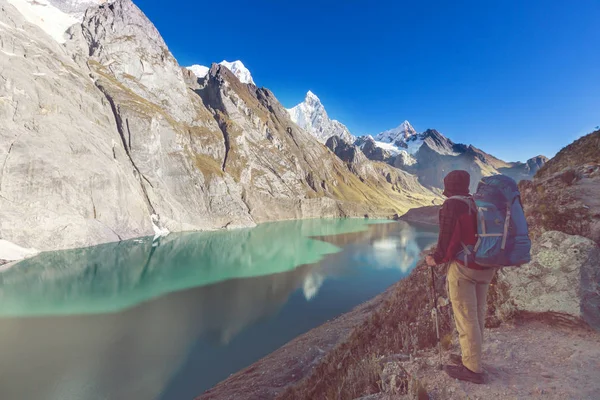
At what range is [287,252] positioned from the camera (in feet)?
160

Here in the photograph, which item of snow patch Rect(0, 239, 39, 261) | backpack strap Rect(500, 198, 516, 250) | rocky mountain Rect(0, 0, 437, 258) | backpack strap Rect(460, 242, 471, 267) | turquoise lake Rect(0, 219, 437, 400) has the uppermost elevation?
rocky mountain Rect(0, 0, 437, 258)

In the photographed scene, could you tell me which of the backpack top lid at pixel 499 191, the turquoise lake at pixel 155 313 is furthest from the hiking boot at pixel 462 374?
the turquoise lake at pixel 155 313

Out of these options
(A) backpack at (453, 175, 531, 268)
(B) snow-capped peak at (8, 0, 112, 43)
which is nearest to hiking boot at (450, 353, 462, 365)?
(A) backpack at (453, 175, 531, 268)

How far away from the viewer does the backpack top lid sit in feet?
13.9

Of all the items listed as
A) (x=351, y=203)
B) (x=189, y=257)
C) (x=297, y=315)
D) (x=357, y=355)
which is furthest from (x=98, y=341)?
(x=351, y=203)

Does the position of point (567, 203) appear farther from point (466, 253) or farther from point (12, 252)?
point (12, 252)

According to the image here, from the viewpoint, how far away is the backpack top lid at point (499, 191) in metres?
4.25

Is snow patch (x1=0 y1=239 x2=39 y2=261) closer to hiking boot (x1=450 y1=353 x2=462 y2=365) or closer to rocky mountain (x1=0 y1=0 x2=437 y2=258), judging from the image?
rocky mountain (x1=0 y1=0 x2=437 y2=258)

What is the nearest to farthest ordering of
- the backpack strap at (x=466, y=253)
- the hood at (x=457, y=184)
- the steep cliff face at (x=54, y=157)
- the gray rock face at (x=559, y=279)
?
the backpack strap at (x=466, y=253) → the hood at (x=457, y=184) → the gray rock face at (x=559, y=279) → the steep cliff face at (x=54, y=157)

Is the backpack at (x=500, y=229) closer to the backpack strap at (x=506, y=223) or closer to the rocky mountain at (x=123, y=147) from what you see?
the backpack strap at (x=506, y=223)

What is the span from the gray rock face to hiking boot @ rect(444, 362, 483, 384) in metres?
3.12

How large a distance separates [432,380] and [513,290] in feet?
12.6

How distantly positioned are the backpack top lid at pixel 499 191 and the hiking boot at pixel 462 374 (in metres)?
2.73

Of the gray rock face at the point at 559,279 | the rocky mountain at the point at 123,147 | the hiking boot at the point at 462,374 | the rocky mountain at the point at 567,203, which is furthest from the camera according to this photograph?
the rocky mountain at the point at 123,147
